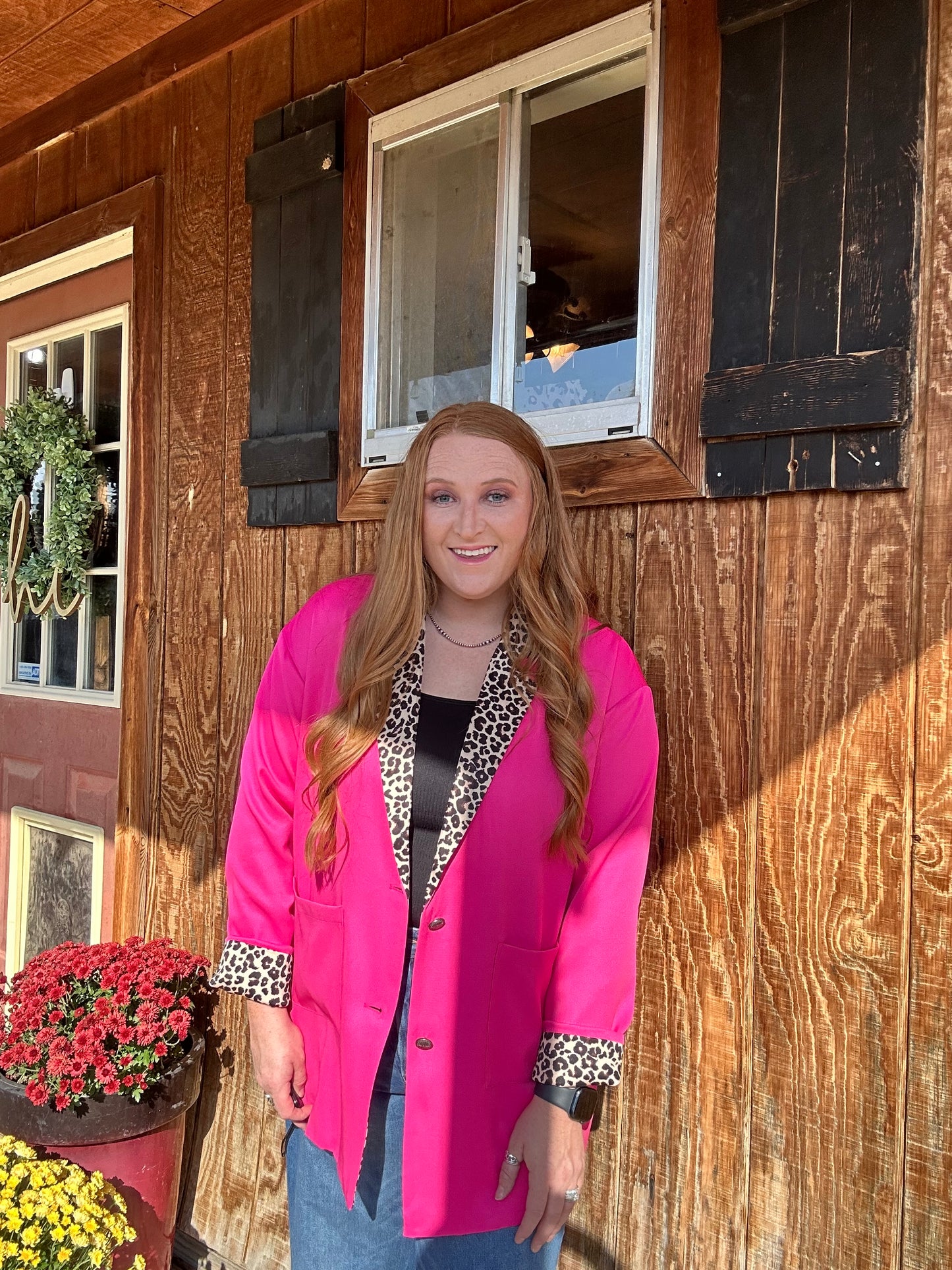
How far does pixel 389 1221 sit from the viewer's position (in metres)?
1.52

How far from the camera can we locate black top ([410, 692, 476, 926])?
1508mm

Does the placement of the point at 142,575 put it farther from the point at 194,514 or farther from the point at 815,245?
the point at 815,245

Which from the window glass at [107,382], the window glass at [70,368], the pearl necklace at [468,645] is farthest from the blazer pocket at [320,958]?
the window glass at [70,368]

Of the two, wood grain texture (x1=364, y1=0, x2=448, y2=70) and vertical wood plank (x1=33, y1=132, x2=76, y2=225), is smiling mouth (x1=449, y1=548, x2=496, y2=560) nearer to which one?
wood grain texture (x1=364, y1=0, x2=448, y2=70)

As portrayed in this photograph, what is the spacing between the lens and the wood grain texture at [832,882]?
149 cm

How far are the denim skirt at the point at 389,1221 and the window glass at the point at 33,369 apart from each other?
258cm

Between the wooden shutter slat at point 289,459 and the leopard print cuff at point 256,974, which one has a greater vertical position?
the wooden shutter slat at point 289,459

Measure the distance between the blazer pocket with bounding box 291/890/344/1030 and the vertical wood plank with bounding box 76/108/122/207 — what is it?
2212mm

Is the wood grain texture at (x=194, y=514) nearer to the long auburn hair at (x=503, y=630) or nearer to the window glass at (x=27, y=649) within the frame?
the window glass at (x=27, y=649)

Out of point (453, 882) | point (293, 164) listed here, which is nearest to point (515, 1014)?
point (453, 882)

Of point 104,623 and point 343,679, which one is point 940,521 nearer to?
point 343,679

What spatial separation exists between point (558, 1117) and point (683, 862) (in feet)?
1.49

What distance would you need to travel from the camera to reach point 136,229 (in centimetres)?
279

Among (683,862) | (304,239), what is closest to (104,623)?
(304,239)
